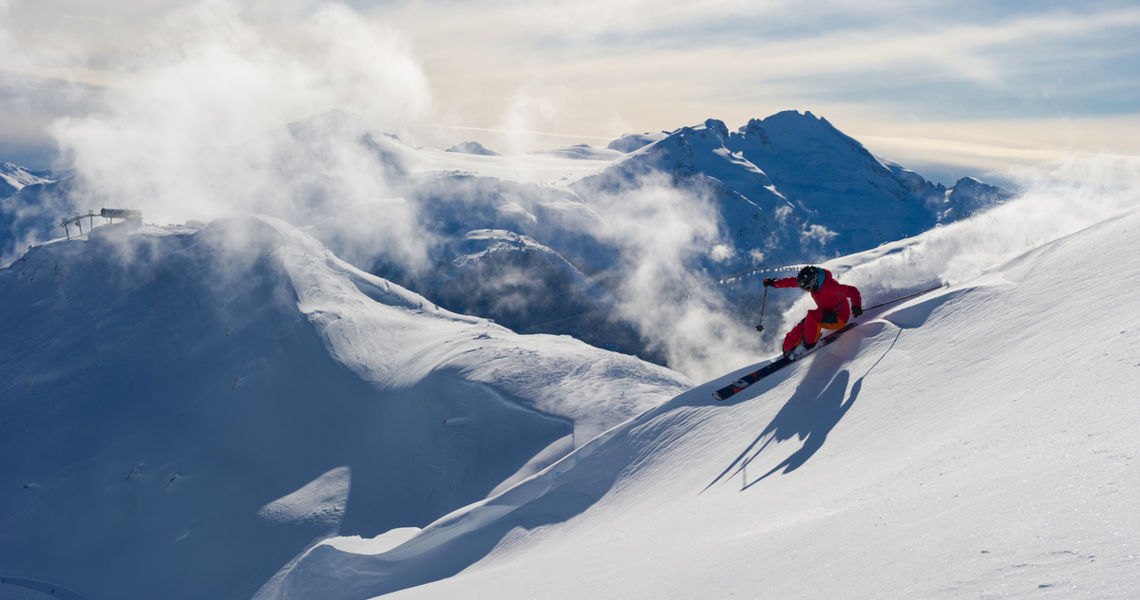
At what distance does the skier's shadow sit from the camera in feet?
34.9

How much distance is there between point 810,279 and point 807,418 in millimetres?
3609

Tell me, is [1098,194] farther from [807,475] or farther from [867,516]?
[867,516]

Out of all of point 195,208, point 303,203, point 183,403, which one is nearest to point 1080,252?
point 183,403

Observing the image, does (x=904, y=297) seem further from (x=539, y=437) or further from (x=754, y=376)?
(x=539, y=437)

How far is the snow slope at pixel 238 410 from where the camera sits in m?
23.5

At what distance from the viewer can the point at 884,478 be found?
7.46 metres

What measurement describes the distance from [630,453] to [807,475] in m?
6.20

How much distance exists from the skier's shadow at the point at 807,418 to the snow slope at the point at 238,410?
1071 cm

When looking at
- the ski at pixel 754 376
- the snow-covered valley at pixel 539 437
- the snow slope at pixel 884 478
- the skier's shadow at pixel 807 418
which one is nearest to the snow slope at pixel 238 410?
the snow-covered valley at pixel 539 437

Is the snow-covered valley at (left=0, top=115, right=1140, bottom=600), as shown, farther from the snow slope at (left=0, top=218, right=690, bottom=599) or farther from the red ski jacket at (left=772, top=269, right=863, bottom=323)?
the red ski jacket at (left=772, top=269, right=863, bottom=323)

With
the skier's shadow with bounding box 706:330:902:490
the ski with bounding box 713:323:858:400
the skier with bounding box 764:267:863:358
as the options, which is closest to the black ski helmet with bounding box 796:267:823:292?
the skier with bounding box 764:267:863:358

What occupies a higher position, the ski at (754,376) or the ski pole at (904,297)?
the ski pole at (904,297)

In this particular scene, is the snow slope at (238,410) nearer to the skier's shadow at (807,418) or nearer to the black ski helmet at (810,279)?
the black ski helmet at (810,279)

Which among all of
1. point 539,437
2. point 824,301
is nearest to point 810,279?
point 824,301
